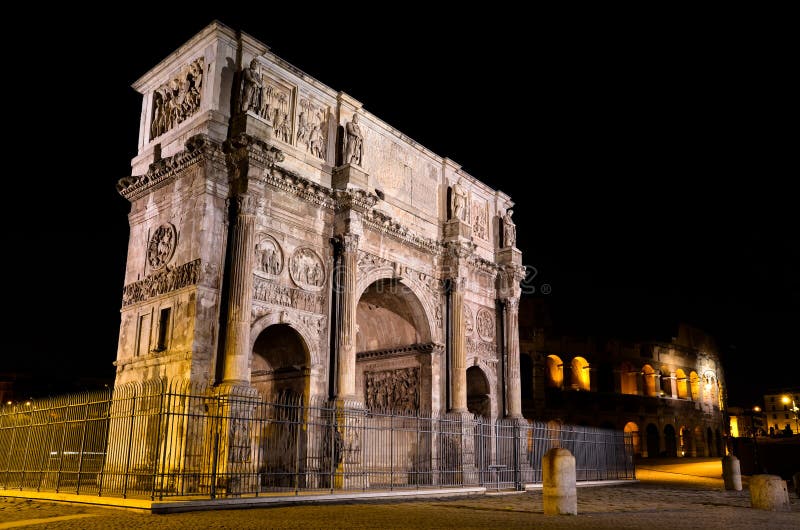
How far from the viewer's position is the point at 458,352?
2245 cm

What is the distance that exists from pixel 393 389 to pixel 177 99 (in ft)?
36.9

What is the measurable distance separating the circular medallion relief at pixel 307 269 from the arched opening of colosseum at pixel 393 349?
2940mm

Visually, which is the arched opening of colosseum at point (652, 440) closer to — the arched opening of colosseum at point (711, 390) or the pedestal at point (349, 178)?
the arched opening of colosseum at point (711, 390)

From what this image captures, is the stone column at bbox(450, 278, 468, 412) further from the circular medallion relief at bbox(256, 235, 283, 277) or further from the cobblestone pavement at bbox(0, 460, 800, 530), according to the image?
the circular medallion relief at bbox(256, 235, 283, 277)

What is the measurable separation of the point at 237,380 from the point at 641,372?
38.1m

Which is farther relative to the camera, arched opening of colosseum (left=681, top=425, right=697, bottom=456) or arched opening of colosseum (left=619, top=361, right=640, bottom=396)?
arched opening of colosseum (left=681, top=425, right=697, bottom=456)

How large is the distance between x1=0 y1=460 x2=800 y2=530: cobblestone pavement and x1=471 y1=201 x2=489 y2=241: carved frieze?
1264 cm

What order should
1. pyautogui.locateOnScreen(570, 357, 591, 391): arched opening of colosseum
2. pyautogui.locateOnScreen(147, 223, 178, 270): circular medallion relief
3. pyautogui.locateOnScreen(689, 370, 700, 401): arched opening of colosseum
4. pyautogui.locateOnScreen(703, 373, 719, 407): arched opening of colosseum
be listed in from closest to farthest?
pyautogui.locateOnScreen(147, 223, 178, 270): circular medallion relief, pyautogui.locateOnScreen(570, 357, 591, 391): arched opening of colosseum, pyautogui.locateOnScreen(689, 370, 700, 401): arched opening of colosseum, pyautogui.locateOnScreen(703, 373, 719, 407): arched opening of colosseum

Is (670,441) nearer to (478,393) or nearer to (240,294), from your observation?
(478,393)

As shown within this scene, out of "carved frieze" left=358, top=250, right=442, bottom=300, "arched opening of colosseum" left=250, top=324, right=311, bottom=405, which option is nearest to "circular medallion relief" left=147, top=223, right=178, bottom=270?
"arched opening of colosseum" left=250, top=324, right=311, bottom=405

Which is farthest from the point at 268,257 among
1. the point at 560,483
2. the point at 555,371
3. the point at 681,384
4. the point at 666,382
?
the point at 681,384

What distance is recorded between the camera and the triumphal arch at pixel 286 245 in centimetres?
1588

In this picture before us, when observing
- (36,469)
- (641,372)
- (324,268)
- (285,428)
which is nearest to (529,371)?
(641,372)

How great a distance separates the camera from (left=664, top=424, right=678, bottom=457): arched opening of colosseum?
47.2 m
